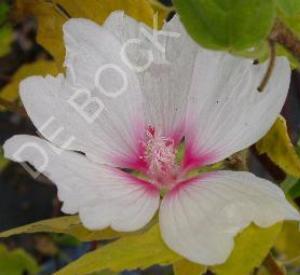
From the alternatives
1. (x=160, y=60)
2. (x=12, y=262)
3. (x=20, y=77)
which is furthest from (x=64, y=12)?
(x=12, y=262)

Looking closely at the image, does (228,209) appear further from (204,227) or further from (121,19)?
(121,19)

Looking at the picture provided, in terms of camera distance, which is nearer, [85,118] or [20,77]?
[85,118]

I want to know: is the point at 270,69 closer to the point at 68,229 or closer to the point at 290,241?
the point at 68,229

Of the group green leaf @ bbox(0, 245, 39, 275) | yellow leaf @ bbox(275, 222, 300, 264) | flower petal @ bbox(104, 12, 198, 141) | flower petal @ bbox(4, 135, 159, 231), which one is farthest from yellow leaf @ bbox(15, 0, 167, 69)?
green leaf @ bbox(0, 245, 39, 275)

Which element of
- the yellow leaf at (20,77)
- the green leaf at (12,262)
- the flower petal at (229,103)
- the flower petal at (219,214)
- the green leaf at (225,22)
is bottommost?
the green leaf at (12,262)

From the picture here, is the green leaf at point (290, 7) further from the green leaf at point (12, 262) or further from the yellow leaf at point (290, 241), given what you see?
the green leaf at point (12, 262)

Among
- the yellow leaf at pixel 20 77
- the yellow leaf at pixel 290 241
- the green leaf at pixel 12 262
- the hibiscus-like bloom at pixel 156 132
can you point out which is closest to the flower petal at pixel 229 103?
the hibiscus-like bloom at pixel 156 132

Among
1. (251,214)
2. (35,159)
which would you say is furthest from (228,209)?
(35,159)
